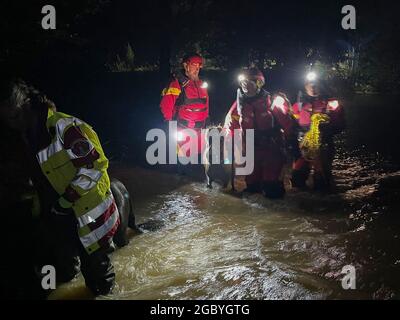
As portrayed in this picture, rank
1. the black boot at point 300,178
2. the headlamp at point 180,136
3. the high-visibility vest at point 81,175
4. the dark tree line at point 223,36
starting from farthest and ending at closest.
→ 1. the dark tree line at point 223,36
2. the headlamp at point 180,136
3. the black boot at point 300,178
4. the high-visibility vest at point 81,175

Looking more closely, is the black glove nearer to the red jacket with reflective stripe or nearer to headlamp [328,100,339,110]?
the red jacket with reflective stripe

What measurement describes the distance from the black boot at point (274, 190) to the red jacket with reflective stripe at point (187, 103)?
1932mm

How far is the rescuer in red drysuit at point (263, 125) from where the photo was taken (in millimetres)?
6188

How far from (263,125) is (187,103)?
5.43ft

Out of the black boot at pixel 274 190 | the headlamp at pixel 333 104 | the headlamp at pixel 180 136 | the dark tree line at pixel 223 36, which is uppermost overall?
the dark tree line at pixel 223 36

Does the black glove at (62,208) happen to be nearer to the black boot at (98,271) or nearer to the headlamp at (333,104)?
the black boot at (98,271)

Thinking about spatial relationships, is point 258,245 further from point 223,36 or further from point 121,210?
point 223,36

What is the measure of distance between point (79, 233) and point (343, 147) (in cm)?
754

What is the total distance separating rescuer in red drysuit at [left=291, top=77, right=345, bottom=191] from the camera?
20.3 feet

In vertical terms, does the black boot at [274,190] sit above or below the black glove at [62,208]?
below

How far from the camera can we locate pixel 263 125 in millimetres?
6270

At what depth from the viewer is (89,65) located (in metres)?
14.9

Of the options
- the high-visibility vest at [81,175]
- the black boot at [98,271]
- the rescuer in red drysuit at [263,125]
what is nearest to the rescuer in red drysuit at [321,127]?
the rescuer in red drysuit at [263,125]
